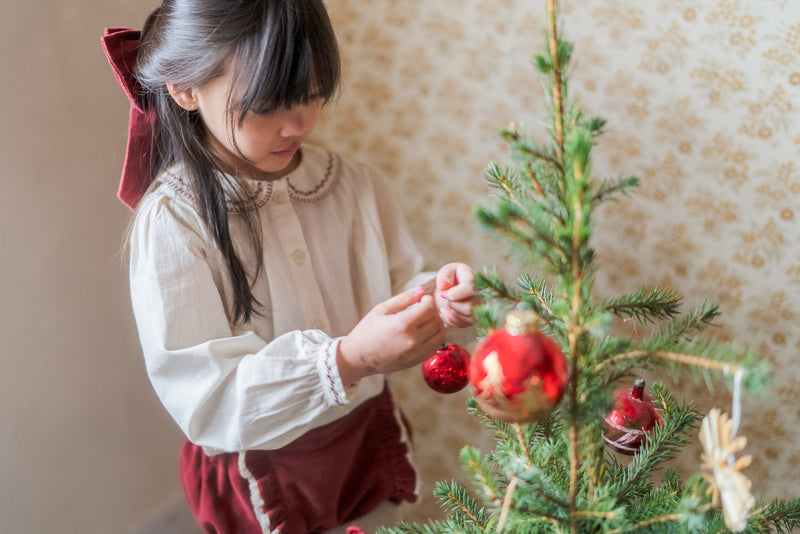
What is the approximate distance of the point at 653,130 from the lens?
988mm

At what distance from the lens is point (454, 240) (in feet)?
3.87

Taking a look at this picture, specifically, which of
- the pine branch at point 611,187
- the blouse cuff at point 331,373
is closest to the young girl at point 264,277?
the blouse cuff at point 331,373

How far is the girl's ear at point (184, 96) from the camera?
0.72 m

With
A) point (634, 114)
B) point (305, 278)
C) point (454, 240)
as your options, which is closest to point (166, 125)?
point (305, 278)

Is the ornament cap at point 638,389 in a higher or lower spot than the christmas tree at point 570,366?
lower

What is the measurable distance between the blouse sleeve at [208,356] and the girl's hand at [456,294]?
0.47 feet

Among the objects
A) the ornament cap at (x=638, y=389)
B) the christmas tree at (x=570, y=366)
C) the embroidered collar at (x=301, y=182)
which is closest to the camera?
the christmas tree at (x=570, y=366)

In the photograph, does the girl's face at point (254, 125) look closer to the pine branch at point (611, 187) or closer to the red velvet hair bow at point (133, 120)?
the red velvet hair bow at point (133, 120)

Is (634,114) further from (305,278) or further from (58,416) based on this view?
(58,416)

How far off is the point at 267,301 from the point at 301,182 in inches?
6.8

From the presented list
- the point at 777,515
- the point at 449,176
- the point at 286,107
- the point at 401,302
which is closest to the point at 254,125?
the point at 286,107

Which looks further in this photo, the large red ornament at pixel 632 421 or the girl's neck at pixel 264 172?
the girl's neck at pixel 264 172

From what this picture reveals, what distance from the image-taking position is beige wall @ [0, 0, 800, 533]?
0.87 metres

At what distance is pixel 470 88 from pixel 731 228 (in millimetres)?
488
